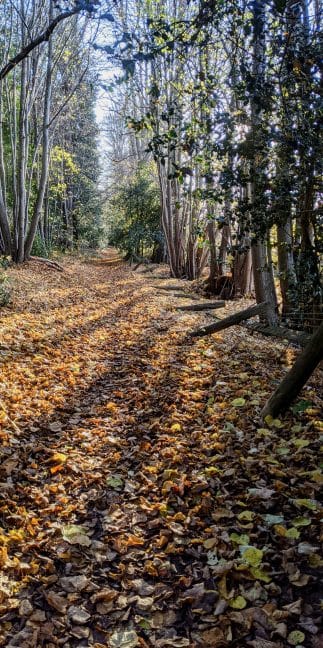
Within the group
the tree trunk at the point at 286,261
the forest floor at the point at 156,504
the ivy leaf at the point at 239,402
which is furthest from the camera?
the tree trunk at the point at 286,261

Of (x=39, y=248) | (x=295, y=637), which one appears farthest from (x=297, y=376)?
(x=39, y=248)

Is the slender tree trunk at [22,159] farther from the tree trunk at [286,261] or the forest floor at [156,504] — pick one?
the tree trunk at [286,261]

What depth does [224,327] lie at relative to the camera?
24.2 ft

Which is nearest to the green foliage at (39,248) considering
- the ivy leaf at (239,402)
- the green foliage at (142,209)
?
the green foliage at (142,209)

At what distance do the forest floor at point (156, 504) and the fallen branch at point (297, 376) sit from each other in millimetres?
144

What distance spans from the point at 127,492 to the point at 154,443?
746 millimetres

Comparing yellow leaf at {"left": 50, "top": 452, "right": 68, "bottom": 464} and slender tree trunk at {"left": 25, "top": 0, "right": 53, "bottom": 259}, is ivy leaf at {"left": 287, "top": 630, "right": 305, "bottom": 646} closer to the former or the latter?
yellow leaf at {"left": 50, "top": 452, "right": 68, "bottom": 464}

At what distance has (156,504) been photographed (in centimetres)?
318

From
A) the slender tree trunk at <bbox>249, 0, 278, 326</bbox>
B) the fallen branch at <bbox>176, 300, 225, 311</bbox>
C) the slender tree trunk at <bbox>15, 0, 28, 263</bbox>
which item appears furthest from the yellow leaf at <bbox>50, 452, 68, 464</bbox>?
the slender tree trunk at <bbox>15, 0, 28, 263</bbox>

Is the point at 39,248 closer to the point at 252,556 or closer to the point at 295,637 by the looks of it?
the point at 252,556

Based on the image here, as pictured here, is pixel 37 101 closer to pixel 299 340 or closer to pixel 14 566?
pixel 299 340

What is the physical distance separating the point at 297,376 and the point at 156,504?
5.48ft

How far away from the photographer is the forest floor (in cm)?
228

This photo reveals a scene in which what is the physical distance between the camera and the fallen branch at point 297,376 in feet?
11.9
